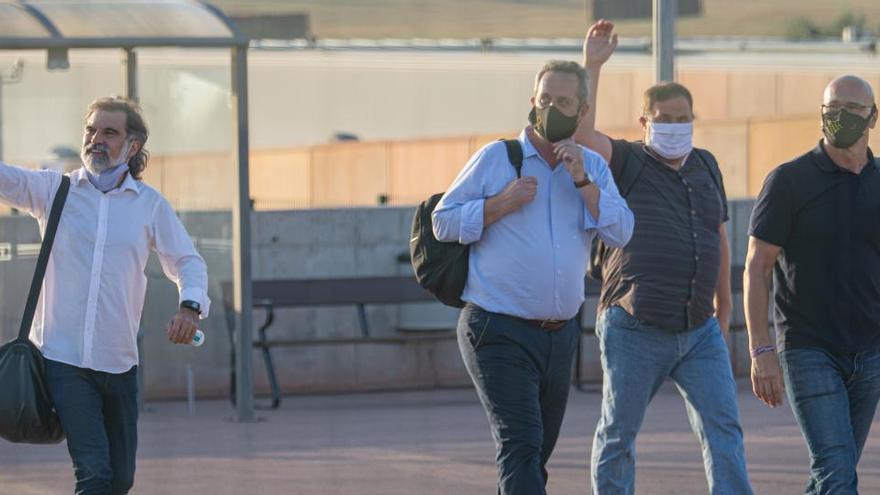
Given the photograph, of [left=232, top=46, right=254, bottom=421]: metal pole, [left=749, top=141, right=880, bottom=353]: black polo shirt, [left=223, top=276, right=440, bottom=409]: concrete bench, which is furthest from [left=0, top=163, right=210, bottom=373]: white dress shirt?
[left=223, top=276, right=440, bottom=409]: concrete bench

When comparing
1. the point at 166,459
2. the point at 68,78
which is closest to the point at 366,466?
the point at 166,459

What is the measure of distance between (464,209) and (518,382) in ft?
1.92

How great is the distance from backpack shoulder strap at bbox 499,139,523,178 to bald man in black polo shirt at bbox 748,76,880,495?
31.1 inches

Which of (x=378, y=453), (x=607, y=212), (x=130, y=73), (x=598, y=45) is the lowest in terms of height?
(x=378, y=453)

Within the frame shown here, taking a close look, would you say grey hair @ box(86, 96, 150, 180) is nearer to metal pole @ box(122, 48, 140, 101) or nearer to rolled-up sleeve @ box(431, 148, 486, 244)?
rolled-up sleeve @ box(431, 148, 486, 244)

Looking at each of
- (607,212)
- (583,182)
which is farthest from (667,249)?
(583,182)

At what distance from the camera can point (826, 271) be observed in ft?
19.0

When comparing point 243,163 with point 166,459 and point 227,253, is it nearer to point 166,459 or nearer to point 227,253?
point 227,253

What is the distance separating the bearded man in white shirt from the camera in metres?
5.76

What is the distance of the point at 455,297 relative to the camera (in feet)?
19.4

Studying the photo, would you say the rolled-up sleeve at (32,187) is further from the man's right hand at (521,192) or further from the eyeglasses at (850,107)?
the eyeglasses at (850,107)

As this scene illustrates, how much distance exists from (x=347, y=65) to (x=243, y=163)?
3648 cm

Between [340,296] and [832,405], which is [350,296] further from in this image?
[832,405]

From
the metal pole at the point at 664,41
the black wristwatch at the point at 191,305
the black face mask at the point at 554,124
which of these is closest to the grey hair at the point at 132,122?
the black wristwatch at the point at 191,305
